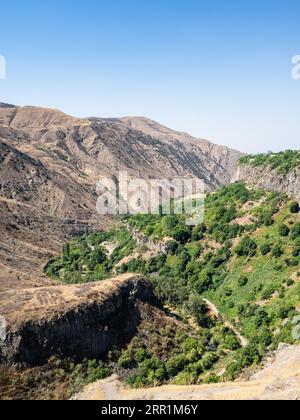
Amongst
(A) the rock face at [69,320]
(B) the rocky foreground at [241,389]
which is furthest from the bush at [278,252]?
(B) the rocky foreground at [241,389]

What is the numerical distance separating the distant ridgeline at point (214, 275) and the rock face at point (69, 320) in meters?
3.21

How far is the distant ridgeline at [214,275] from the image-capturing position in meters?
49.8

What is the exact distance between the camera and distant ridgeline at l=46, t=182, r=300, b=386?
164 ft

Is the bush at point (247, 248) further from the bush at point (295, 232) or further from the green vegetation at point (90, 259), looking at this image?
the green vegetation at point (90, 259)

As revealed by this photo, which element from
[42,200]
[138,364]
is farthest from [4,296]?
[42,200]

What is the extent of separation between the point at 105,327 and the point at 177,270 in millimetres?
30172

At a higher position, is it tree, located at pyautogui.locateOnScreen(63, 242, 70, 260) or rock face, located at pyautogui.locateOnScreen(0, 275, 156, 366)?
tree, located at pyautogui.locateOnScreen(63, 242, 70, 260)

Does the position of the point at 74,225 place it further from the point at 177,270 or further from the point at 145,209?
the point at 177,270

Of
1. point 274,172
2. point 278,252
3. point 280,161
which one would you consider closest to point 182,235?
point 274,172

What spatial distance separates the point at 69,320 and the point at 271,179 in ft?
179

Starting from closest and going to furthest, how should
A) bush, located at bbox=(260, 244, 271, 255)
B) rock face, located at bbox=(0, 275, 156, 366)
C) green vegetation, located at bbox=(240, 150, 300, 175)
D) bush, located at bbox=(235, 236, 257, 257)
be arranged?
1. rock face, located at bbox=(0, 275, 156, 366)
2. bush, located at bbox=(260, 244, 271, 255)
3. bush, located at bbox=(235, 236, 257, 257)
4. green vegetation, located at bbox=(240, 150, 300, 175)

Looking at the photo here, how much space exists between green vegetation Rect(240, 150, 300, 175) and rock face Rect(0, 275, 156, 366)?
42.0 m

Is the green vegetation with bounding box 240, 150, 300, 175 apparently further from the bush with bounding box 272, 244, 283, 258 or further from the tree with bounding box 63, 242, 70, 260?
the tree with bounding box 63, 242, 70, 260

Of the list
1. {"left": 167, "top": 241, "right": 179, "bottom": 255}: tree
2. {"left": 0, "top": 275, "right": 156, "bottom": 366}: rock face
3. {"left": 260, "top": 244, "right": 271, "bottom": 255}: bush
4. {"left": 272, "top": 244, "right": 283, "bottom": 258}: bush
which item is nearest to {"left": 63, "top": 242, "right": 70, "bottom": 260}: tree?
{"left": 167, "top": 241, "right": 179, "bottom": 255}: tree
